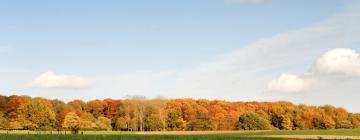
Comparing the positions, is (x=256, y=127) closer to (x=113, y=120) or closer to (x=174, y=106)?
(x=174, y=106)

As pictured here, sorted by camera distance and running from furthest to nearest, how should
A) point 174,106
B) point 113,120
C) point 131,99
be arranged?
point 174,106 < point 113,120 < point 131,99

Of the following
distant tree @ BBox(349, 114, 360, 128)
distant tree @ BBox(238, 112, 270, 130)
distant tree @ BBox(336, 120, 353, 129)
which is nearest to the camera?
distant tree @ BBox(238, 112, 270, 130)

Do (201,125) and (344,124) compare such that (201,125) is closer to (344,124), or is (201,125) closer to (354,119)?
(344,124)

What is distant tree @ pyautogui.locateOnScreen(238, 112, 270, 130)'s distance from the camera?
133 metres

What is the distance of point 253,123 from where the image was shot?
13388 cm

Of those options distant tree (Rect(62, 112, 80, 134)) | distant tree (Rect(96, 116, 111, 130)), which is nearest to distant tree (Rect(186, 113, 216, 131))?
distant tree (Rect(96, 116, 111, 130))

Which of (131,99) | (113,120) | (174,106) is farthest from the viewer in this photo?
(174,106)

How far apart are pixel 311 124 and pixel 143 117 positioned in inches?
2027

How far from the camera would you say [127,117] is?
443 feet

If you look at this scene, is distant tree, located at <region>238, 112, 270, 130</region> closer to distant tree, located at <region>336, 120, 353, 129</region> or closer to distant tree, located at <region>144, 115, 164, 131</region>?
distant tree, located at <region>144, 115, 164, 131</region>

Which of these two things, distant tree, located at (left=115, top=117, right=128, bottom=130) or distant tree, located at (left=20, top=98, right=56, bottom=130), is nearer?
distant tree, located at (left=20, top=98, right=56, bottom=130)

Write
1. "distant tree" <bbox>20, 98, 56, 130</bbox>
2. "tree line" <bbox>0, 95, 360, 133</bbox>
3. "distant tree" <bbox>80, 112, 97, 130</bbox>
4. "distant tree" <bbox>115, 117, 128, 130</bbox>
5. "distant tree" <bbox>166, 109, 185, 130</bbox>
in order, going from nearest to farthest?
"distant tree" <bbox>80, 112, 97, 130</bbox> → "distant tree" <bbox>20, 98, 56, 130</bbox> → "tree line" <bbox>0, 95, 360, 133</bbox> → "distant tree" <bbox>115, 117, 128, 130</bbox> → "distant tree" <bbox>166, 109, 185, 130</bbox>

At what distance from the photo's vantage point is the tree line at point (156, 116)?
12788 centimetres

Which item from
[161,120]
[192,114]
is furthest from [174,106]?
[161,120]
